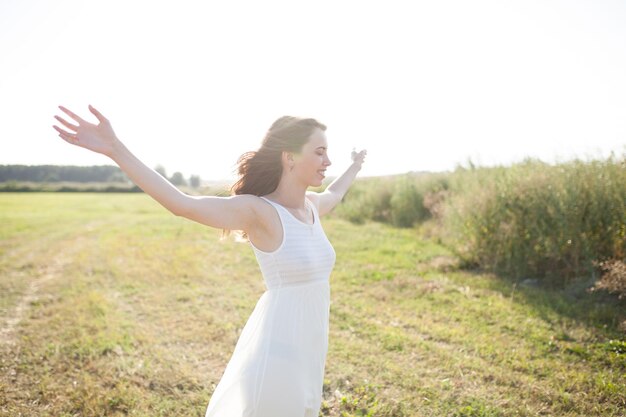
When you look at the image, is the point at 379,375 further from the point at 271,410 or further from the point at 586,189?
the point at 586,189

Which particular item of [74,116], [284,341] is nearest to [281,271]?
[284,341]

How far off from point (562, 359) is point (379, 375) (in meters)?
2.39

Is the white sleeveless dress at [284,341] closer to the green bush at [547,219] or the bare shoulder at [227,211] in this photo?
the bare shoulder at [227,211]

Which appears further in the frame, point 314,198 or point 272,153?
point 314,198

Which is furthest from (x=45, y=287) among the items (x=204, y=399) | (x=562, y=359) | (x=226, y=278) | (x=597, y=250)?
Answer: (x=597, y=250)

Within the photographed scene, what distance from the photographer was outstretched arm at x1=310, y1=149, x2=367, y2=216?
136 inches

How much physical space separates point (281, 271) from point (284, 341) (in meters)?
0.40

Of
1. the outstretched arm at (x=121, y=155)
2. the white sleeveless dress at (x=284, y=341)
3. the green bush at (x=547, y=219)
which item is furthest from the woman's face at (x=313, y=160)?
the green bush at (x=547, y=219)

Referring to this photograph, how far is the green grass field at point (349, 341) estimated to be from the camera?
4087 millimetres

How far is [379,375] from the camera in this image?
460 cm

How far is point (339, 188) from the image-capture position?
3707 mm

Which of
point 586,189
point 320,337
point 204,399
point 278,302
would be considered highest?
point 586,189

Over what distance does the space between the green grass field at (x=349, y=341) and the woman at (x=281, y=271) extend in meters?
1.88

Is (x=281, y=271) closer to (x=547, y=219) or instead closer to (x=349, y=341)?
(x=349, y=341)
